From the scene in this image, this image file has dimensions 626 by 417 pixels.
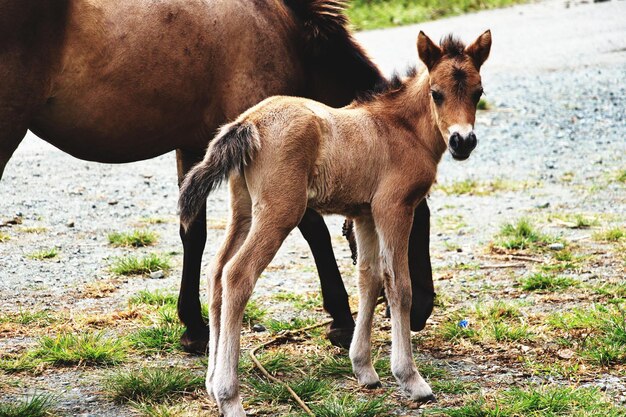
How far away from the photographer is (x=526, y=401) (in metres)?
4.41

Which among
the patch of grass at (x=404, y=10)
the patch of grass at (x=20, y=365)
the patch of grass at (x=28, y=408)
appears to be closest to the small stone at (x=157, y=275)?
the patch of grass at (x=20, y=365)

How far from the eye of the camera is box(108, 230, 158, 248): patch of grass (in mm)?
7754

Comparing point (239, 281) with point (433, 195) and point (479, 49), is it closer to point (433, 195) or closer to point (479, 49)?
point (479, 49)

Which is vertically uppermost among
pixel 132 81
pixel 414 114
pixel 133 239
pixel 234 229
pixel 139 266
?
pixel 132 81

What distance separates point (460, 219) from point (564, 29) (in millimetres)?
10017

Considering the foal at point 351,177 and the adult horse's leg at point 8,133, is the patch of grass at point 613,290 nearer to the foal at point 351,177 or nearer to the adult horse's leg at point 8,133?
the foal at point 351,177

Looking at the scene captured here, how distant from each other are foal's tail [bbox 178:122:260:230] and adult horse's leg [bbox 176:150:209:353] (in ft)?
3.97

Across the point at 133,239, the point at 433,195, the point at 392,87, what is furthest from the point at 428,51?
the point at 433,195

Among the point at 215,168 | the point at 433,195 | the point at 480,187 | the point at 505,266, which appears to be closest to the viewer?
the point at 215,168

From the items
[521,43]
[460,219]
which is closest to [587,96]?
Answer: [521,43]

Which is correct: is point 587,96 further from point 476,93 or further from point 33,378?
point 33,378

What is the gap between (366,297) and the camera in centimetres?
486

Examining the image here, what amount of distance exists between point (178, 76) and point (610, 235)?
4138 mm

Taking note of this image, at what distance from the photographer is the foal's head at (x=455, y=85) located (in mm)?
4367
